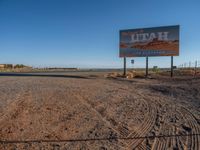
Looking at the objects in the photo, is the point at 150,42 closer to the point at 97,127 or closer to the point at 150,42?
the point at 150,42

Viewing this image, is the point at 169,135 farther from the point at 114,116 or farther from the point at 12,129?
the point at 12,129

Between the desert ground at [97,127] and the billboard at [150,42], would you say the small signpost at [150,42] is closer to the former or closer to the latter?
the billboard at [150,42]

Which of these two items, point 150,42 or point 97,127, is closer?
point 97,127

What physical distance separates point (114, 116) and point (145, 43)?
2275cm

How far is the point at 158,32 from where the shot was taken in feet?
88.3

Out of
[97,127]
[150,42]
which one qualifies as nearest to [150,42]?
[150,42]

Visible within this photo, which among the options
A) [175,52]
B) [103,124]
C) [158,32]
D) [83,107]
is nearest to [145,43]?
[158,32]

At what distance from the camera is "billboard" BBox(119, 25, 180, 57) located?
26.5 metres

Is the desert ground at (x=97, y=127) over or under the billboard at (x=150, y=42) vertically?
under

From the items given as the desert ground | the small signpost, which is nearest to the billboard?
the small signpost

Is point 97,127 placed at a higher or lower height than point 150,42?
lower

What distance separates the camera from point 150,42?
27.5 meters

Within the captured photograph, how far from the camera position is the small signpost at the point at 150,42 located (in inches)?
1041

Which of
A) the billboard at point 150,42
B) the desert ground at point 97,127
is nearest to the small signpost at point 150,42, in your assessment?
the billboard at point 150,42
